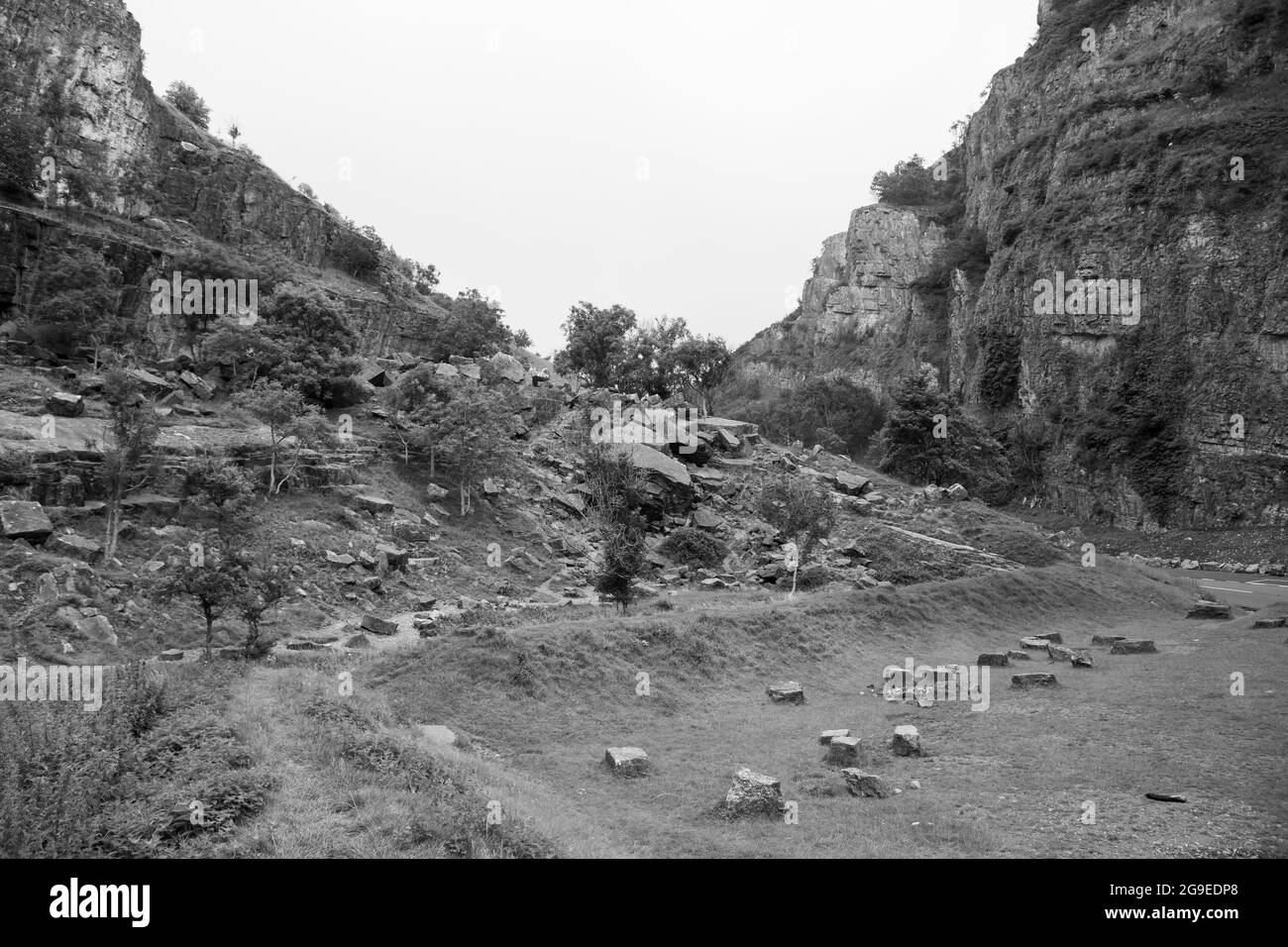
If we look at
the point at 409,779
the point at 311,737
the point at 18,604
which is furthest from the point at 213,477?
the point at 409,779

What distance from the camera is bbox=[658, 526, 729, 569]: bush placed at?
29422 mm

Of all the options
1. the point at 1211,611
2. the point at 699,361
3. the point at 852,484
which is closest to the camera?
the point at 1211,611

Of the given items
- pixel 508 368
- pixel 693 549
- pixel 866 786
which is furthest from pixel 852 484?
pixel 866 786

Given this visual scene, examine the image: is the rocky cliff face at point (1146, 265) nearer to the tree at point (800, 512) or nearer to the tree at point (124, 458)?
the tree at point (800, 512)

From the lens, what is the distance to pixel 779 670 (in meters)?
19.0

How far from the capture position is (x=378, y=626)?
18.5 metres

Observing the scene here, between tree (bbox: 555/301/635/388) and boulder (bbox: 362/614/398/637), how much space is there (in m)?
33.9

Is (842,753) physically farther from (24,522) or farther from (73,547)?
(24,522)

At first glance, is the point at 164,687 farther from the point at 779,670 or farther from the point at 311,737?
the point at 779,670

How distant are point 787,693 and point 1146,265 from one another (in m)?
53.8

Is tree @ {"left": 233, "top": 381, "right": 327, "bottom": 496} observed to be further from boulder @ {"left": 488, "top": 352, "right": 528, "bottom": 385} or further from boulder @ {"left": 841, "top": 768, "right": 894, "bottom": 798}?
boulder @ {"left": 841, "top": 768, "right": 894, "bottom": 798}
